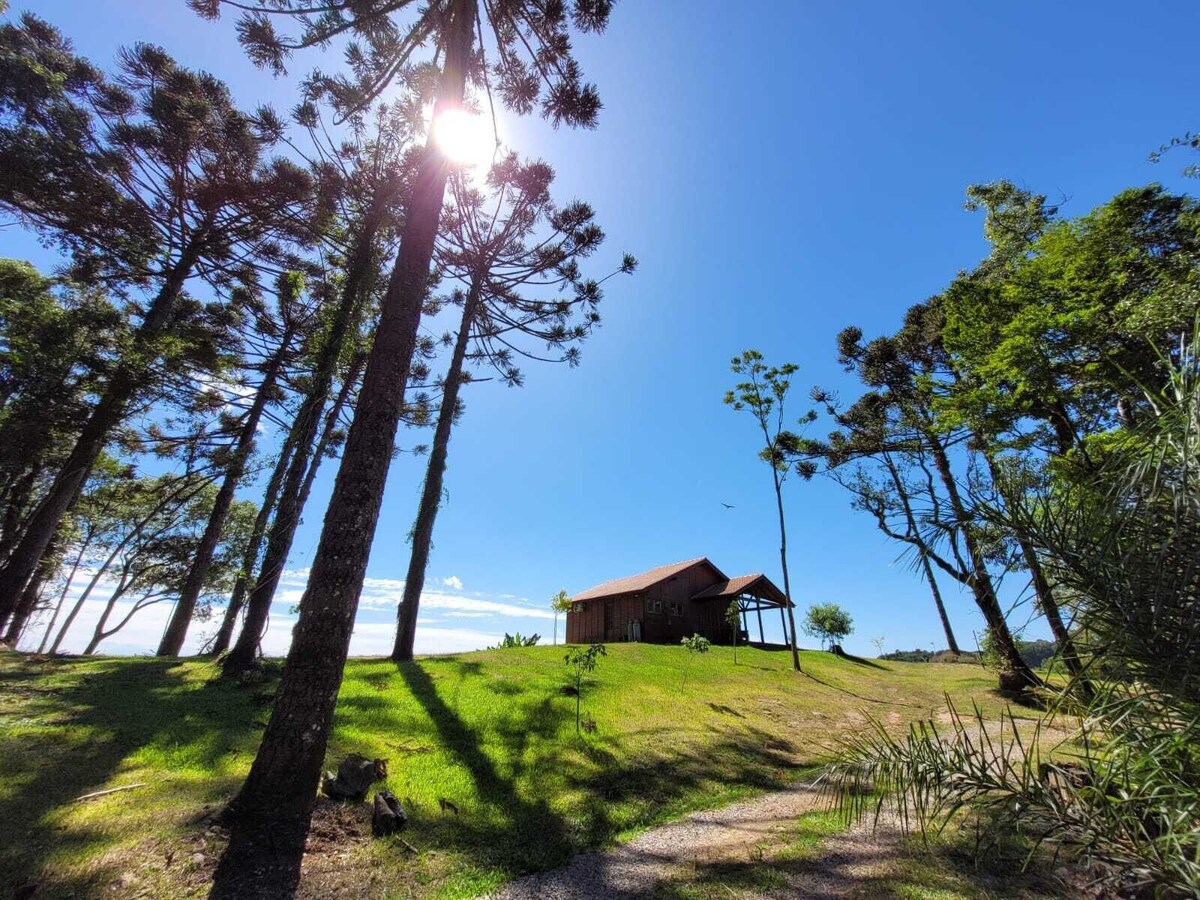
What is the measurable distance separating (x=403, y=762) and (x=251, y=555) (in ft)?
20.1

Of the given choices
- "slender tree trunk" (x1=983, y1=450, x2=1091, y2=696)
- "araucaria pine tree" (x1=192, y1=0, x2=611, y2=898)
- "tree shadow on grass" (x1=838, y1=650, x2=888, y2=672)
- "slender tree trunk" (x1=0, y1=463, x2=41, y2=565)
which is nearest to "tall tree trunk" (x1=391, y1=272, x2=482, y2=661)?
"araucaria pine tree" (x1=192, y1=0, x2=611, y2=898)

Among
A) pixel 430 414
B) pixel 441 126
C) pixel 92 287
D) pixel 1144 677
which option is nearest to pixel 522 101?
pixel 441 126

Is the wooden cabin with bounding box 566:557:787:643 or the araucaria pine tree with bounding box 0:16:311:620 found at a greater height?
the araucaria pine tree with bounding box 0:16:311:620

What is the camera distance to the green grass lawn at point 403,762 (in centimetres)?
379

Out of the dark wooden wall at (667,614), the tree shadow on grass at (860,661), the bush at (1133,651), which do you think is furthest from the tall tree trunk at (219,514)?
the tree shadow on grass at (860,661)

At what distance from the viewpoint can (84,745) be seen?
5.27 m

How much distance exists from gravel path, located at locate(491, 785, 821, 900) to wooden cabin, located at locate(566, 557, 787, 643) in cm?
2092

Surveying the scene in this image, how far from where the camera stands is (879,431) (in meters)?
18.4

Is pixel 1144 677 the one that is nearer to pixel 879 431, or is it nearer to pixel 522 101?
pixel 522 101

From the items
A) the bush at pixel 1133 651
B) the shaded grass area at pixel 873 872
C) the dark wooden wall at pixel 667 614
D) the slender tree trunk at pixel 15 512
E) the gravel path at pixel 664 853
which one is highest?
the slender tree trunk at pixel 15 512

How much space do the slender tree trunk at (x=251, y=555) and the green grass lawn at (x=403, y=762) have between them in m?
1.00

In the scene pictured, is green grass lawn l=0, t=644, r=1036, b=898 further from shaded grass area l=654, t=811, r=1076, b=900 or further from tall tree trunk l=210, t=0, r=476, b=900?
shaded grass area l=654, t=811, r=1076, b=900

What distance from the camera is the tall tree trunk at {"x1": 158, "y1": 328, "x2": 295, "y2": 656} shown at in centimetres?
1312

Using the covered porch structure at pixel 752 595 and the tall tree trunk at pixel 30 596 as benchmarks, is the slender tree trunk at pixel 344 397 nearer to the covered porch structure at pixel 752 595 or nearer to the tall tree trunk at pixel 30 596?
the tall tree trunk at pixel 30 596
